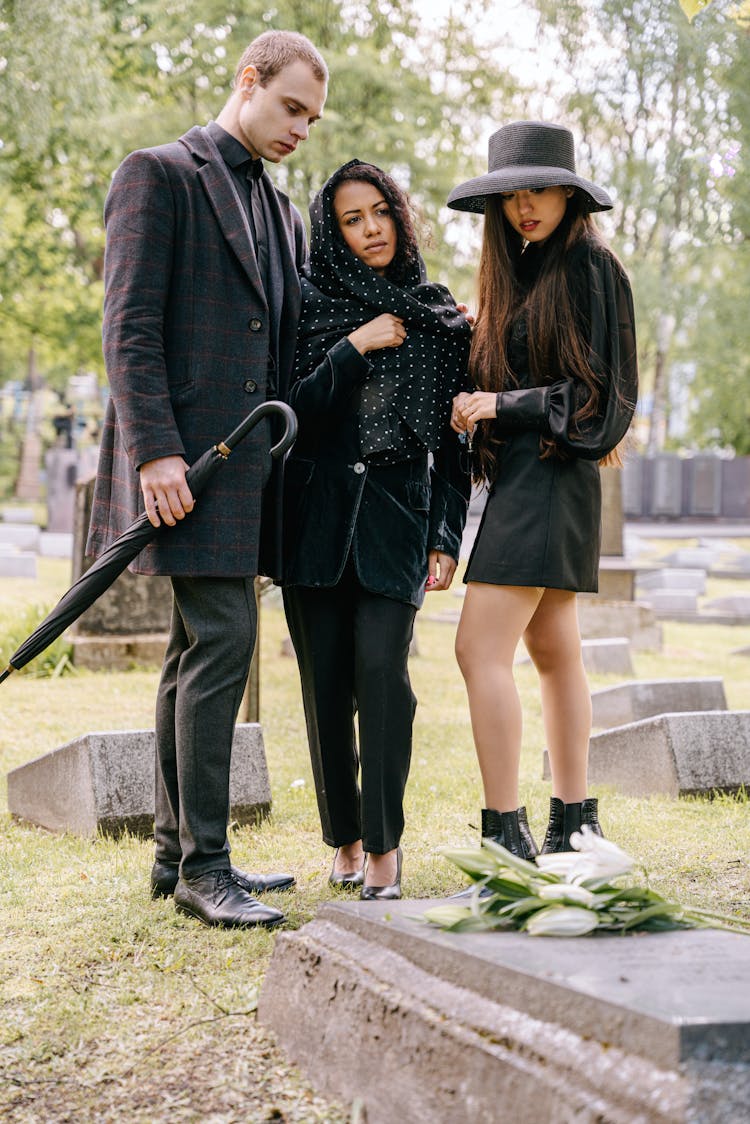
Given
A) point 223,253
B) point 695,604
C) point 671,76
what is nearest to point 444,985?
point 223,253

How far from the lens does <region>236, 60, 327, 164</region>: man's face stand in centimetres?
345

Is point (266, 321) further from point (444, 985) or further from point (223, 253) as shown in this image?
point (444, 985)

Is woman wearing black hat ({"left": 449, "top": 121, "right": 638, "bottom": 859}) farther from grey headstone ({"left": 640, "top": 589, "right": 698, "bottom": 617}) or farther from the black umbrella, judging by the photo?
grey headstone ({"left": 640, "top": 589, "right": 698, "bottom": 617})

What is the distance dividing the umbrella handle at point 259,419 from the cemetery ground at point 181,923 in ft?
3.57

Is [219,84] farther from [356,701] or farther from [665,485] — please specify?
[665,485]

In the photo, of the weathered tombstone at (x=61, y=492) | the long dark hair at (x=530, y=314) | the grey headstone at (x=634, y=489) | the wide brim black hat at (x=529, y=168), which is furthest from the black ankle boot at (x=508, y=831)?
the grey headstone at (x=634, y=489)

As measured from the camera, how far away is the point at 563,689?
3861 millimetres

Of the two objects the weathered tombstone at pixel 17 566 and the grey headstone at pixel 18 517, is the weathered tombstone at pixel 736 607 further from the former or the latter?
the grey headstone at pixel 18 517

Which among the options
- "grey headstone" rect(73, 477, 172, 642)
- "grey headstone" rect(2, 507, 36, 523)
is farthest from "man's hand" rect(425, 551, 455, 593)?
"grey headstone" rect(2, 507, 36, 523)

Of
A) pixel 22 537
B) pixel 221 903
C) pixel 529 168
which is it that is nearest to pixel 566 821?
pixel 221 903

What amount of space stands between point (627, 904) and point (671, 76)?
18.8 metres

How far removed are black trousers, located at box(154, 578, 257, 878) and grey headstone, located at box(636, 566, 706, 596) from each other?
1249cm

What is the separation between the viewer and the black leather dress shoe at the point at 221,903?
3.34 m

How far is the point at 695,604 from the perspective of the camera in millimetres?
13914
